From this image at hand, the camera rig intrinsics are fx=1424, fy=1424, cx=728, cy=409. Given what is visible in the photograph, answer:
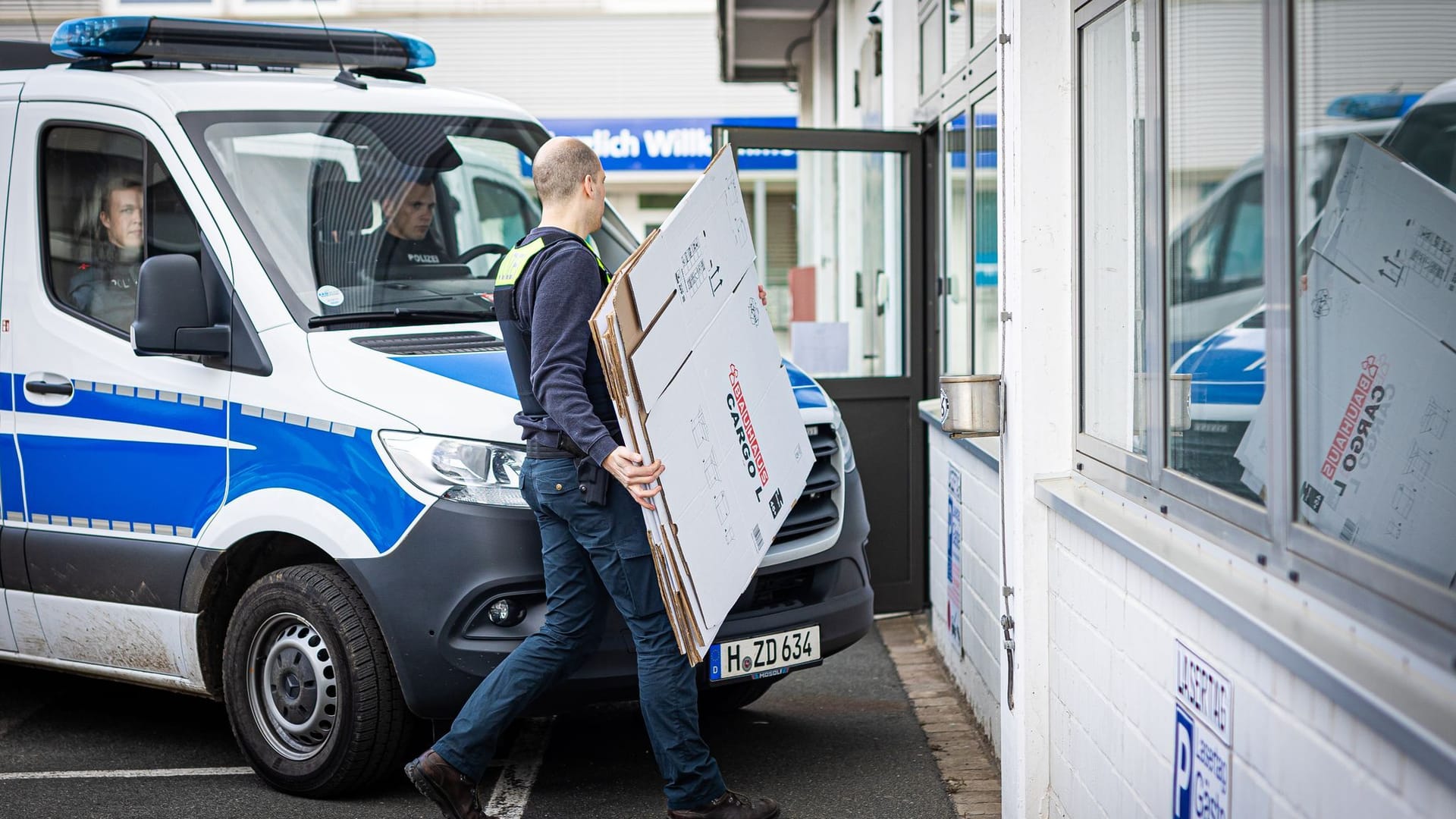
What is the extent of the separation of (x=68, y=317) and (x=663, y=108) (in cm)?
1723

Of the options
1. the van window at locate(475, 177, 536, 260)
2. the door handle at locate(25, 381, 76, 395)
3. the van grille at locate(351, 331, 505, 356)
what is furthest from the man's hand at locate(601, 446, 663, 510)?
the door handle at locate(25, 381, 76, 395)

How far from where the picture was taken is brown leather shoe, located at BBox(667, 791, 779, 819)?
165 inches

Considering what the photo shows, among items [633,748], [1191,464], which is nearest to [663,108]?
[633,748]

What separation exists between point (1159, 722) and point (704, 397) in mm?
1550

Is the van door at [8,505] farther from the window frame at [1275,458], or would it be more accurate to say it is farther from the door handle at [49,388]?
the window frame at [1275,458]

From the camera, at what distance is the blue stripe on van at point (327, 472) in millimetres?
4301

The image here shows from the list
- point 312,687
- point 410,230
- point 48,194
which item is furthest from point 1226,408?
point 48,194

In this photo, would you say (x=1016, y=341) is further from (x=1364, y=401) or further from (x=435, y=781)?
(x=435, y=781)

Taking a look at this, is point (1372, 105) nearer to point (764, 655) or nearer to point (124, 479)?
point (764, 655)

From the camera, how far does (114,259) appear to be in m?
5.20

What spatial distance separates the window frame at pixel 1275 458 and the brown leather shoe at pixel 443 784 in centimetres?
208

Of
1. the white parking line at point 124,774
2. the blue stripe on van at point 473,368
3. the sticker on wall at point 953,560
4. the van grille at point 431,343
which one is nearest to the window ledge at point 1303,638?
the blue stripe on van at point 473,368

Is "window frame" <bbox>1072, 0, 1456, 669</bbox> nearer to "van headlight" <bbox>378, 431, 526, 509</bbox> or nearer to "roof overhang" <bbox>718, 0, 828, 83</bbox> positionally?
"van headlight" <bbox>378, 431, 526, 509</bbox>

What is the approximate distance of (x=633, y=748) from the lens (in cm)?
529
